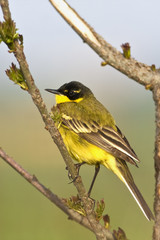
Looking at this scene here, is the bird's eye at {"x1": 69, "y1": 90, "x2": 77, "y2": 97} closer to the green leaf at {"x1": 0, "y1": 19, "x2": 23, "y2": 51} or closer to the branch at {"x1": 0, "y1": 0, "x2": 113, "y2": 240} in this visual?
the branch at {"x1": 0, "y1": 0, "x2": 113, "y2": 240}

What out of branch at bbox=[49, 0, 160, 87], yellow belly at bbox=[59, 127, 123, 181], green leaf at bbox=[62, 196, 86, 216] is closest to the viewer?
branch at bbox=[49, 0, 160, 87]

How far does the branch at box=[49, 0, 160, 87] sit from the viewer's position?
294 centimetres

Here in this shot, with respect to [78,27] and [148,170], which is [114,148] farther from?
[148,170]

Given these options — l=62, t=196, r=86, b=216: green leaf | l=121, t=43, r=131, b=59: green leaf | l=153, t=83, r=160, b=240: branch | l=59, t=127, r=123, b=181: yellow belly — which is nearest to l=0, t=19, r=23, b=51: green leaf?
l=121, t=43, r=131, b=59: green leaf

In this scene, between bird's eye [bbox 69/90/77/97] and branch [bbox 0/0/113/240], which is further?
bird's eye [bbox 69/90/77/97]

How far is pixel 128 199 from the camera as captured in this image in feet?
42.9

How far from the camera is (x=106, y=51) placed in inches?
116

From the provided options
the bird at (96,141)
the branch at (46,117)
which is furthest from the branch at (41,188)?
the bird at (96,141)

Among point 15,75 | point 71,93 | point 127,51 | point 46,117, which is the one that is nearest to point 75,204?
point 46,117

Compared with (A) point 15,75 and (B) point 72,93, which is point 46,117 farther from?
(B) point 72,93

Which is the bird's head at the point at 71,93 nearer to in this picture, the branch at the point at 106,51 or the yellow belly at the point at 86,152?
the yellow belly at the point at 86,152

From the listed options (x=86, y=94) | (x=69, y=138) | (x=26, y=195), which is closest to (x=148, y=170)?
(x=26, y=195)

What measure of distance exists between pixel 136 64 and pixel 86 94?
3.97 m

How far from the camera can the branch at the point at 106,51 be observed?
2939 mm
